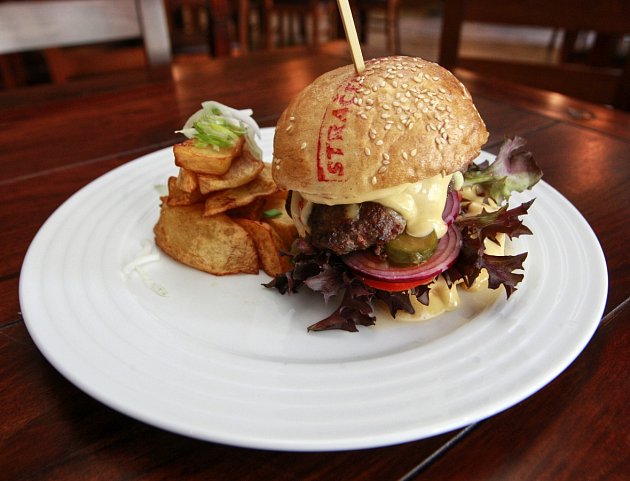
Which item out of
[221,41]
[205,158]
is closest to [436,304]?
[205,158]

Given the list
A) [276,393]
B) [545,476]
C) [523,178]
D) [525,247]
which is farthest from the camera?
[523,178]

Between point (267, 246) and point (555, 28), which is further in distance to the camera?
point (555, 28)

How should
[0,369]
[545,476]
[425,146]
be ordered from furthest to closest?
[425,146], [0,369], [545,476]

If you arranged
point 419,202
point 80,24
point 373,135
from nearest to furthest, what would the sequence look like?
point 373,135 → point 419,202 → point 80,24

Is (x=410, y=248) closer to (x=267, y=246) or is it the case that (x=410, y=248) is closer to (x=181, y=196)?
A: (x=267, y=246)

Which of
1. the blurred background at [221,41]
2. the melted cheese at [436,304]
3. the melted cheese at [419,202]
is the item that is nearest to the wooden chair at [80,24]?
the blurred background at [221,41]

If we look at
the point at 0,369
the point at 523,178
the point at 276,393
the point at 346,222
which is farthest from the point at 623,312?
the point at 0,369

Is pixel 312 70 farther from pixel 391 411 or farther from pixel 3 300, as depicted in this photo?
pixel 391 411
